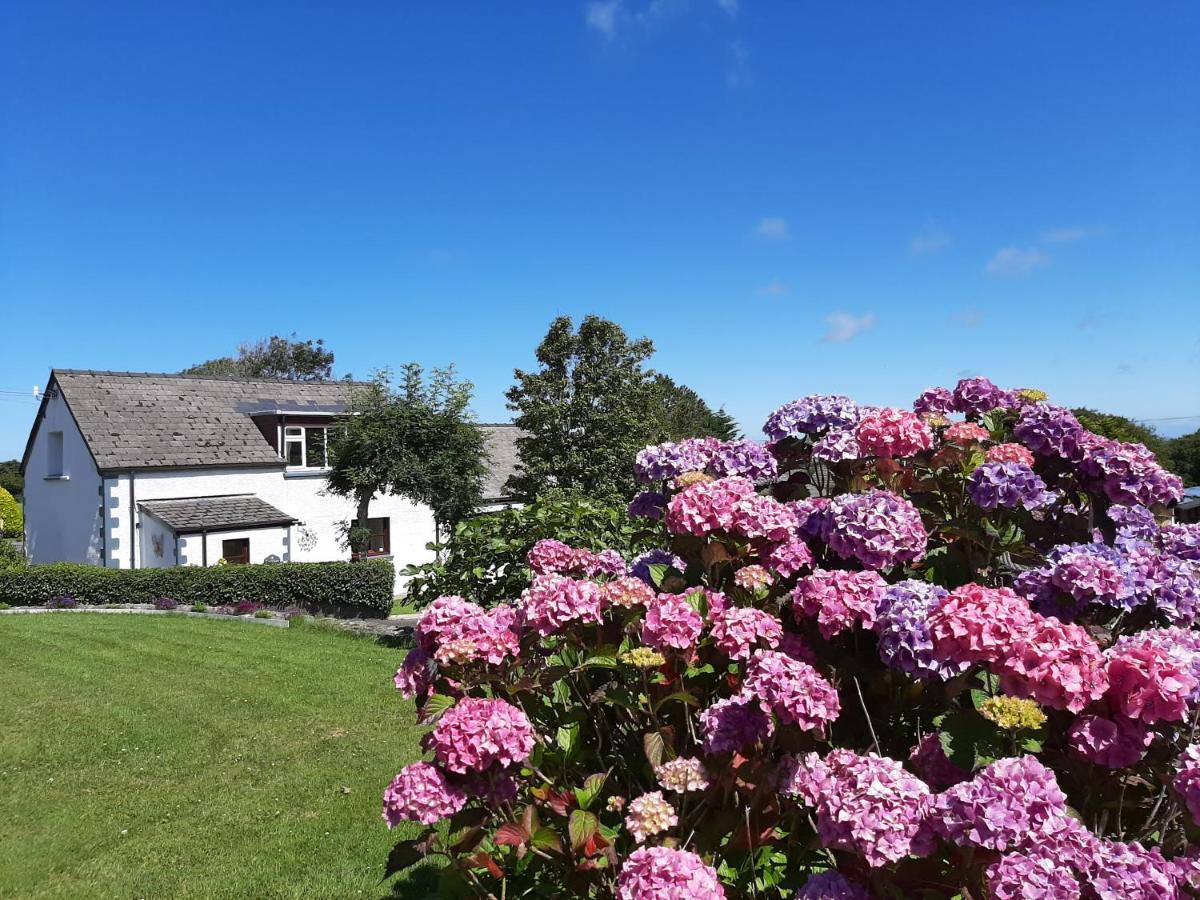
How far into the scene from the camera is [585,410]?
62.5ft

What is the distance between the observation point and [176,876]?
4.55 meters

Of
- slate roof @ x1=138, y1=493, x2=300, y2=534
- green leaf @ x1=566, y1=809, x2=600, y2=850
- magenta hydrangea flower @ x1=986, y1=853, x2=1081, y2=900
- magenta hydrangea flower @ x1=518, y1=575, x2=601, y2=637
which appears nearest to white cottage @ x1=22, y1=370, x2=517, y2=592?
slate roof @ x1=138, y1=493, x2=300, y2=534

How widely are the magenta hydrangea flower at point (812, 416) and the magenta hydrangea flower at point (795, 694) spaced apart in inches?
50.9

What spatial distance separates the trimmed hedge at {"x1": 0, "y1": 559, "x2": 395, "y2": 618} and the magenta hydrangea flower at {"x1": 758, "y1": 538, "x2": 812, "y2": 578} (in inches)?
633

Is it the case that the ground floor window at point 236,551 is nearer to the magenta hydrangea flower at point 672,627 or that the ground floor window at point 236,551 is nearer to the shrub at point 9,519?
the shrub at point 9,519

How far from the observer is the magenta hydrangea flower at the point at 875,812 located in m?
1.66

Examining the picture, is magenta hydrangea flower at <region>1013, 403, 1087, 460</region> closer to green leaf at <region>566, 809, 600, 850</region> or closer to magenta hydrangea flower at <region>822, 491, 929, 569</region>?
magenta hydrangea flower at <region>822, 491, 929, 569</region>

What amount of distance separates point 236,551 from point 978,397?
761 inches

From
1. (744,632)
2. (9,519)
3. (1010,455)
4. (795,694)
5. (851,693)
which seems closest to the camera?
(795,694)

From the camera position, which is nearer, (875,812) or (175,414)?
(875,812)

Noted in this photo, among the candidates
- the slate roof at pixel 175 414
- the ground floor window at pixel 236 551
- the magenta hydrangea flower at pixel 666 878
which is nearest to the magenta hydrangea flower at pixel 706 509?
the magenta hydrangea flower at pixel 666 878

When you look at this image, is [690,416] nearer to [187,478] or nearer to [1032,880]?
[187,478]

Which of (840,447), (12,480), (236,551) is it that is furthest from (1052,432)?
(12,480)

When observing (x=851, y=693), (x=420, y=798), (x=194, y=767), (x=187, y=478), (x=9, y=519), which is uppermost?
(x=187, y=478)
